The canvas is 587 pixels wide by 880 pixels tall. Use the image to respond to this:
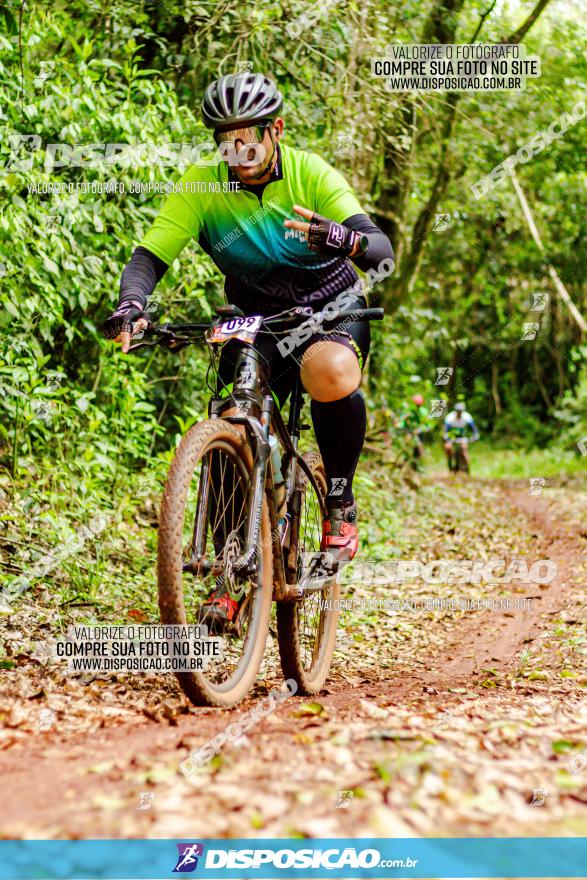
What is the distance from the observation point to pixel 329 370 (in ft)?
12.7

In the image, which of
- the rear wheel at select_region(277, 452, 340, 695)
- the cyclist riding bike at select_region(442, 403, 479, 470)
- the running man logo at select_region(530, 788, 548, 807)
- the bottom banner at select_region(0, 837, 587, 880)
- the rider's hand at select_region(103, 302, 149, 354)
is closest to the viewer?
the bottom banner at select_region(0, 837, 587, 880)

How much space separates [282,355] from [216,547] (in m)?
0.90

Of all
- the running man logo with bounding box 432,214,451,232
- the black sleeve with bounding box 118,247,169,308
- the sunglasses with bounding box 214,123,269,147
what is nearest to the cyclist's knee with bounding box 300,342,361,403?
the black sleeve with bounding box 118,247,169,308

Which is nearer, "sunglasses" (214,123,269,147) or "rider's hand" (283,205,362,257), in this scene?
"rider's hand" (283,205,362,257)

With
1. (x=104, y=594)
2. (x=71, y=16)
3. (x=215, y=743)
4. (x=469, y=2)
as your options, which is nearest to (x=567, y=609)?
(x=104, y=594)

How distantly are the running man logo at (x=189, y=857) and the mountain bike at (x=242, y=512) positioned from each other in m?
0.89

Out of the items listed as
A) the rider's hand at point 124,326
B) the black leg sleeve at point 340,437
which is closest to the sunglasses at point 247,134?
the rider's hand at point 124,326

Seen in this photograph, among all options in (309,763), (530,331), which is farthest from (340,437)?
(530,331)

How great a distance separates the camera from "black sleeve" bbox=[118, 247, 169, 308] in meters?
3.68

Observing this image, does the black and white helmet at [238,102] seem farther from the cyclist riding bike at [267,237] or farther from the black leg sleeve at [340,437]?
the black leg sleeve at [340,437]

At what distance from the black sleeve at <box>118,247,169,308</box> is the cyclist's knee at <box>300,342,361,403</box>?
0.69 meters

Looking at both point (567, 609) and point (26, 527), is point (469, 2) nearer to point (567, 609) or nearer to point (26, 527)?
point (567, 609)

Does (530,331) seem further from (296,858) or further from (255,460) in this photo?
(296,858)

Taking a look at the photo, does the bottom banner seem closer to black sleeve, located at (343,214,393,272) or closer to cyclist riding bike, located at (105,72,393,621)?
cyclist riding bike, located at (105,72,393,621)
